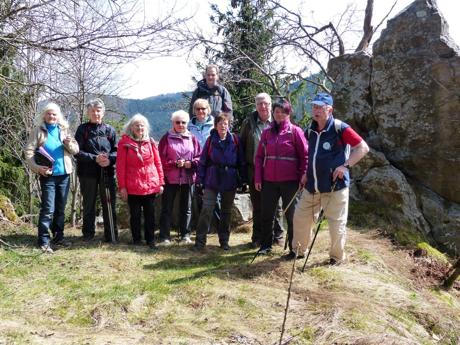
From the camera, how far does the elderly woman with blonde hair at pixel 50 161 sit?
20.7 ft

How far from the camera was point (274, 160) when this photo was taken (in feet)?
19.7

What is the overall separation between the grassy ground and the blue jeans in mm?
298

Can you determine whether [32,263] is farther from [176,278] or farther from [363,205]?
[363,205]

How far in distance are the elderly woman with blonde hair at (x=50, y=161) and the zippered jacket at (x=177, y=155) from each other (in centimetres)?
129

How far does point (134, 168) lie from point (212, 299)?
260 cm

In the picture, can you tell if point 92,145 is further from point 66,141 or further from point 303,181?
point 303,181

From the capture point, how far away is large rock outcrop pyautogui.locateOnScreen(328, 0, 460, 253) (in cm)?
832

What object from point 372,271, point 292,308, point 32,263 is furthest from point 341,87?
point 32,263

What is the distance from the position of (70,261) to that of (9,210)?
362cm

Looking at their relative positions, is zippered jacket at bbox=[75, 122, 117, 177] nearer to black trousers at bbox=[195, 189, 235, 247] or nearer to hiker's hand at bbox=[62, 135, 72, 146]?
hiker's hand at bbox=[62, 135, 72, 146]

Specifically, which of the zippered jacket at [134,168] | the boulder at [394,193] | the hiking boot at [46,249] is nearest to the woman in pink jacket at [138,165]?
the zippered jacket at [134,168]

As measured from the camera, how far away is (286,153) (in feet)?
19.7

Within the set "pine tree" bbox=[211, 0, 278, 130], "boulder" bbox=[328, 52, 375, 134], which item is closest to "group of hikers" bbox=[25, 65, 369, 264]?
"boulder" bbox=[328, 52, 375, 134]

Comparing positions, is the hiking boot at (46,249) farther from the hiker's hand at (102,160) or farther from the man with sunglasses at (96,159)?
the hiker's hand at (102,160)
